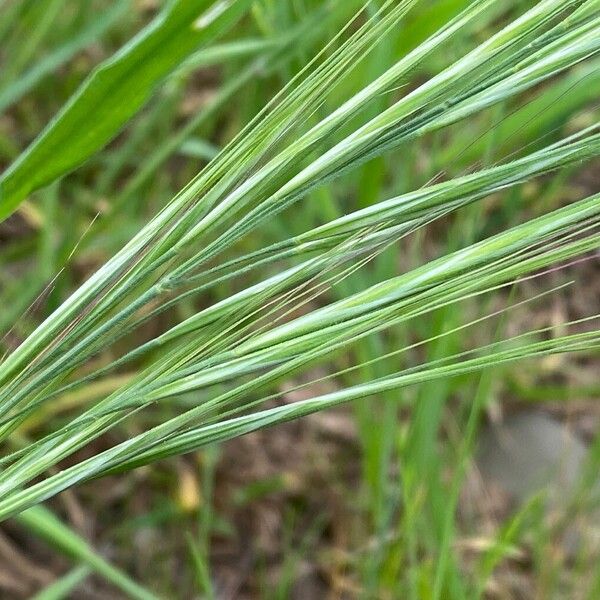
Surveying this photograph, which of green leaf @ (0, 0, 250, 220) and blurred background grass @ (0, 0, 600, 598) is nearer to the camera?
green leaf @ (0, 0, 250, 220)

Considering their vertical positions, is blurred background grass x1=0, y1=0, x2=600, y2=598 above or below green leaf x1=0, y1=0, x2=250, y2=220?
below

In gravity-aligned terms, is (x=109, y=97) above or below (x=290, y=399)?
above

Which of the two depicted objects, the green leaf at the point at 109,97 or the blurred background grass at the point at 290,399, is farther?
the blurred background grass at the point at 290,399

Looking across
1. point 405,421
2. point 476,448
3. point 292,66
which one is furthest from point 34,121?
point 476,448

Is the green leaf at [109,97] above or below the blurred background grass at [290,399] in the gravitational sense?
above
